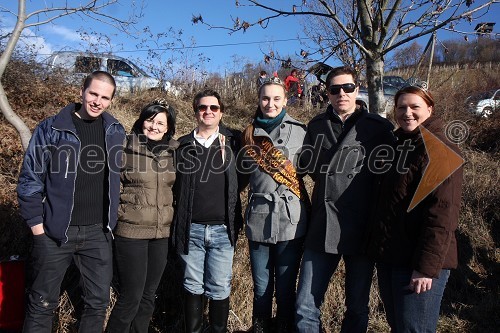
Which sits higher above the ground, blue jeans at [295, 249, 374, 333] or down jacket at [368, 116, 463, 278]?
down jacket at [368, 116, 463, 278]

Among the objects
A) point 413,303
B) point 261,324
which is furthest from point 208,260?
point 413,303

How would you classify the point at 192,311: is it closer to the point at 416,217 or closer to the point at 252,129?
the point at 252,129

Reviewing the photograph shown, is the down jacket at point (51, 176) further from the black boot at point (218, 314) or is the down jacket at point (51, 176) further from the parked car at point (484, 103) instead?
the parked car at point (484, 103)

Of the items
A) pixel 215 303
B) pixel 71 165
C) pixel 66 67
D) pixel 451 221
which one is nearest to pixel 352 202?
pixel 451 221

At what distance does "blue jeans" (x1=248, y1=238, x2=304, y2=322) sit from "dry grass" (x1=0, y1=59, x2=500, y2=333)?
0.75 m

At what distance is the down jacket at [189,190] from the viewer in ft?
9.59

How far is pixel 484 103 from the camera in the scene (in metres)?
9.77

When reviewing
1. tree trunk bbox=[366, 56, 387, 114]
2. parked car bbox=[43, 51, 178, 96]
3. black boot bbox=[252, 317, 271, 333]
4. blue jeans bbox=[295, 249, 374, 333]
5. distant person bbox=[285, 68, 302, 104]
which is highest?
parked car bbox=[43, 51, 178, 96]

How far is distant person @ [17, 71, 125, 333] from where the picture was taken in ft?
8.55

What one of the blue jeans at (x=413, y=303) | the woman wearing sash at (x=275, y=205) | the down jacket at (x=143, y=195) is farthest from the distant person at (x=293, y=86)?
the blue jeans at (x=413, y=303)

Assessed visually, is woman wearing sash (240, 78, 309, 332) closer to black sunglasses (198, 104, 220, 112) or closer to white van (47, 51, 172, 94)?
black sunglasses (198, 104, 220, 112)

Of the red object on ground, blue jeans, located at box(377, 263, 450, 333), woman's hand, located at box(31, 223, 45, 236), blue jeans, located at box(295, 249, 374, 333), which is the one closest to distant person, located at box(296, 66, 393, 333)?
blue jeans, located at box(295, 249, 374, 333)

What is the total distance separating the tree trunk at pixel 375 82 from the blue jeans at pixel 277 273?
1.74 meters

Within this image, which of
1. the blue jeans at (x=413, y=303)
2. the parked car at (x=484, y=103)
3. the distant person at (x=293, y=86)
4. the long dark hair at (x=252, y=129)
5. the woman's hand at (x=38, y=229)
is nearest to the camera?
the blue jeans at (x=413, y=303)
